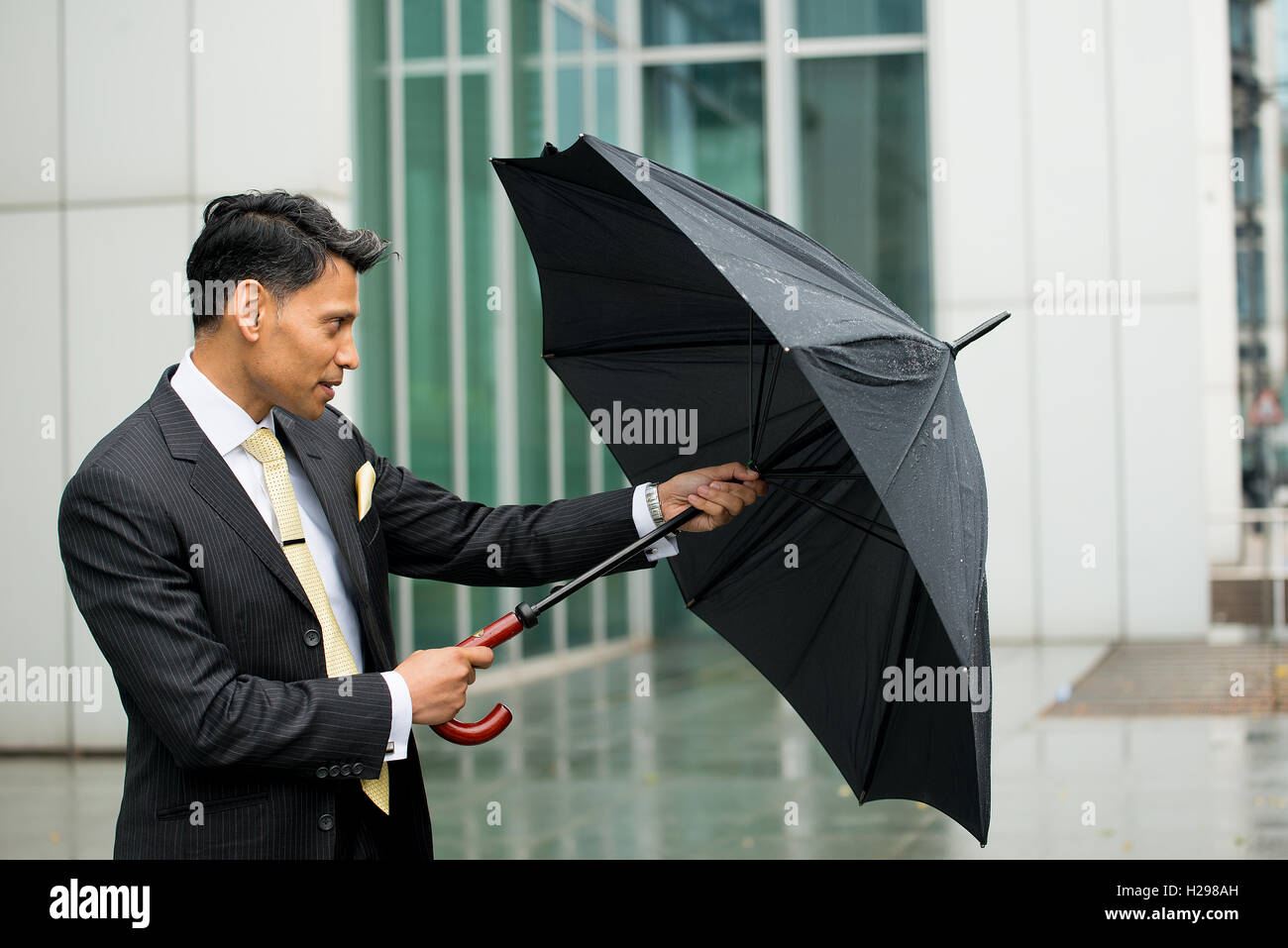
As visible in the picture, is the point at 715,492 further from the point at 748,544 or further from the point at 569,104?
the point at 569,104

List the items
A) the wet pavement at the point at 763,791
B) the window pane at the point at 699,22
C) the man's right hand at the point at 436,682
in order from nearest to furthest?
the man's right hand at the point at 436,682
the wet pavement at the point at 763,791
the window pane at the point at 699,22

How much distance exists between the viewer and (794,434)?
307 cm

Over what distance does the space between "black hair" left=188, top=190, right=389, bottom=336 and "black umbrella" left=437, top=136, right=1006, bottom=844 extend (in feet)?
1.69

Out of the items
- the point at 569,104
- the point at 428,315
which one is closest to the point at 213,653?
the point at 428,315

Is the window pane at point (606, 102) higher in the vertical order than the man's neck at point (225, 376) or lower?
higher

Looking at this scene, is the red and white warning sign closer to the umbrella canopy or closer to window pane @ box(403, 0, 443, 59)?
window pane @ box(403, 0, 443, 59)

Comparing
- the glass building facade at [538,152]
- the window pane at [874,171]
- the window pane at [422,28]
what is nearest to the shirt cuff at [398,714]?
the glass building facade at [538,152]

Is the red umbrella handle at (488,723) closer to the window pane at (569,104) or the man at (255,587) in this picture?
the man at (255,587)

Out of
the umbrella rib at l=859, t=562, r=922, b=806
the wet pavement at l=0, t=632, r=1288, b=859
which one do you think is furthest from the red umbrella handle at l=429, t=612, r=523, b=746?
the wet pavement at l=0, t=632, r=1288, b=859

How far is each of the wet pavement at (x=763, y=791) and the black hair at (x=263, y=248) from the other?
4231mm

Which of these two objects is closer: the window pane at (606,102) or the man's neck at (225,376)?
the man's neck at (225,376)

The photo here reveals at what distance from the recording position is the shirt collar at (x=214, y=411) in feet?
8.17

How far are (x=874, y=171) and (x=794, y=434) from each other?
1304cm
